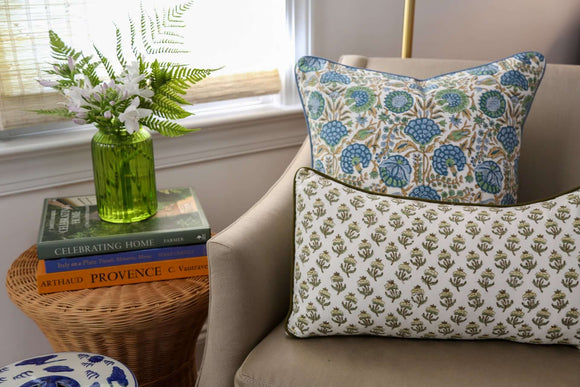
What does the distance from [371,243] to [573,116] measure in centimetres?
61

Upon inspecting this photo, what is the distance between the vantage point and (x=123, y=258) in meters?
1.24

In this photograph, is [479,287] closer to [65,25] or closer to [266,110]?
[266,110]

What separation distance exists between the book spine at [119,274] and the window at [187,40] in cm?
41

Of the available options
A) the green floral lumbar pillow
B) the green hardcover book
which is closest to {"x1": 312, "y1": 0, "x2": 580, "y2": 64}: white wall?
the green hardcover book

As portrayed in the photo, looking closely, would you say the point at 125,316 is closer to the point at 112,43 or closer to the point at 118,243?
the point at 118,243

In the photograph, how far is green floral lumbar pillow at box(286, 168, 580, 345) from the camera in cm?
102

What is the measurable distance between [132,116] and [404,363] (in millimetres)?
648

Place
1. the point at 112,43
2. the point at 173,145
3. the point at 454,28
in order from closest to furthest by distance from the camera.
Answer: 1. the point at 112,43
2. the point at 173,145
3. the point at 454,28

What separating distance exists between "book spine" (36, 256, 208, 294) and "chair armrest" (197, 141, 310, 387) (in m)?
0.19

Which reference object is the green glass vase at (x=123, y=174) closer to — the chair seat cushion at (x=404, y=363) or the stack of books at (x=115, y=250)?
the stack of books at (x=115, y=250)

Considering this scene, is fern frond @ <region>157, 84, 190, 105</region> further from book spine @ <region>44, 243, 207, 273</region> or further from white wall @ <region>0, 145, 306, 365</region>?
white wall @ <region>0, 145, 306, 365</region>

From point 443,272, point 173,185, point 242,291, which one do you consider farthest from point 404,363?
point 173,185

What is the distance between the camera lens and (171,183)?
1677 millimetres

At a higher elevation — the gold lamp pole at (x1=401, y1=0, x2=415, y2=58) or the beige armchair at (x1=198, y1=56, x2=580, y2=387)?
the gold lamp pole at (x1=401, y1=0, x2=415, y2=58)
